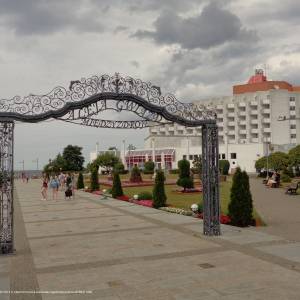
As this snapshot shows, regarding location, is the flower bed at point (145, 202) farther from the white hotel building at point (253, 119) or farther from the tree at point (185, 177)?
the white hotel building at point (253, 119)

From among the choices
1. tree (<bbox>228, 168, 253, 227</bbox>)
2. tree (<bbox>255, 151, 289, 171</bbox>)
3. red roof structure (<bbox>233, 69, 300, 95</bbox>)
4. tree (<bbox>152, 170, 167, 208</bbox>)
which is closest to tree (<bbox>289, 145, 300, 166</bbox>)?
tree (<bbox>255, 151, 289, 171</bbox>)

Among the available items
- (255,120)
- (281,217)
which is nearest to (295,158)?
(281,217)

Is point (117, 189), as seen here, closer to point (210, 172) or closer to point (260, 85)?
point (210, 172)

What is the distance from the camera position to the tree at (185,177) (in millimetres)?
34500

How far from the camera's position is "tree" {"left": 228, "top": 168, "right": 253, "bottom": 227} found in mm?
16078

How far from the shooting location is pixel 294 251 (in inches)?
443

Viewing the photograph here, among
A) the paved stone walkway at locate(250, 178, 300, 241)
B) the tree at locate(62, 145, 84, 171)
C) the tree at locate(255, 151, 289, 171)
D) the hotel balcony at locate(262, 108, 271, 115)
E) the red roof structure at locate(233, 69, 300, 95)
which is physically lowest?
the paved stone walkway at locate(250, 178, 300, 241)

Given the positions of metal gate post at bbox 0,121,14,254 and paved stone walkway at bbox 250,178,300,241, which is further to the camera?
paved stone walkway at bbox 250,178,300,241

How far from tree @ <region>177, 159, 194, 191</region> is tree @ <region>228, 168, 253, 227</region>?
1797cm

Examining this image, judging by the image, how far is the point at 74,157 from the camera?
122 m

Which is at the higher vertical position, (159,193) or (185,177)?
(185,177)

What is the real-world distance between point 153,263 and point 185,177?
84.1ft

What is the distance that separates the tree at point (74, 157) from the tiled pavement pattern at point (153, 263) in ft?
344

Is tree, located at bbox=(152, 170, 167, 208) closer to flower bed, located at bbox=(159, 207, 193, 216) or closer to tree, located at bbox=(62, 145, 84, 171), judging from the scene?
flower bed, located at bbox=(159, 207, 193, 216)
